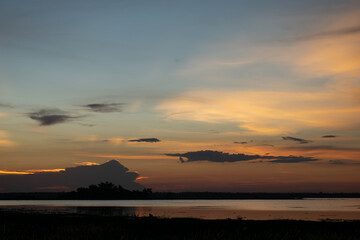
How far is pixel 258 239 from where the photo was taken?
21.0 meters

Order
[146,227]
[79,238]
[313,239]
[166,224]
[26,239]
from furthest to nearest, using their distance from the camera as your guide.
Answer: [166,224], [146,227], [26,239], [79,238], [313,239]

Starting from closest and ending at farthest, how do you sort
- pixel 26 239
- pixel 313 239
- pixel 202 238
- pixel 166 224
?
pixel 202 238 < pixel 313 239 < pixel 26 239 < pixel 166 224

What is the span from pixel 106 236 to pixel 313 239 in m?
10.4

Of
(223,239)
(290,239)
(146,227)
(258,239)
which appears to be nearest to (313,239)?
(290,239)

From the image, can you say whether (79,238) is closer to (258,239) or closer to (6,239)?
(6,239)

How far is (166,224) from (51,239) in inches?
1312

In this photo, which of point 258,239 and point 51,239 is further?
point 51,239

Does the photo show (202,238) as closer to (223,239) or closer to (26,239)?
(223,239)

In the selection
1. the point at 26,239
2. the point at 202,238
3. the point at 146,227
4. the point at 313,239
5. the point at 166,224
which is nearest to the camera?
the point at 202,238

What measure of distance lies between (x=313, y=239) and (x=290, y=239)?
1177 millimetres

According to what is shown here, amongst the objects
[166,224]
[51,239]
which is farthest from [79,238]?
[166,224]

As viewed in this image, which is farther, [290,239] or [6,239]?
[6,239]

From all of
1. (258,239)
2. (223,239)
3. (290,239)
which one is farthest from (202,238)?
(290,239)

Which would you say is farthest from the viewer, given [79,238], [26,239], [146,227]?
[146,227]
